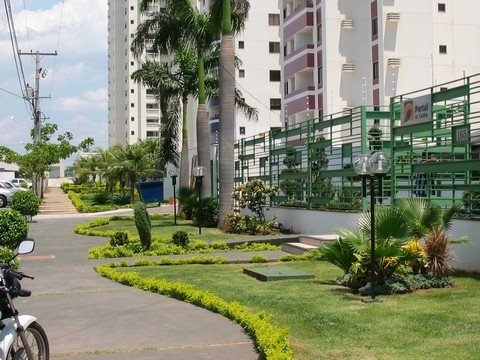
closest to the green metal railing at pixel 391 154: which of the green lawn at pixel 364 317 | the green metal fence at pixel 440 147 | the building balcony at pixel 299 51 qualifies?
the green metal fence at pixel 440 147

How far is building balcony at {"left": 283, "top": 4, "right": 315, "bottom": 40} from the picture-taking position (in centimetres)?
4797

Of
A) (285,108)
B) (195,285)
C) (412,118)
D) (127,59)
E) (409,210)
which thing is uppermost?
(127,59)

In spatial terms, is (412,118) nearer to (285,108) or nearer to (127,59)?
(285,108)

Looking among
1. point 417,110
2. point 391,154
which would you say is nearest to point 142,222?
point 391,154

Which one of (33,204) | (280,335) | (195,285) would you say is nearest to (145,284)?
(195,285)

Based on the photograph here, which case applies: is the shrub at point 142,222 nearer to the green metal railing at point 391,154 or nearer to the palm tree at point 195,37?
the green metal railing at point 391,154

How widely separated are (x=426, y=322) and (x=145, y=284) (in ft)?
18.3

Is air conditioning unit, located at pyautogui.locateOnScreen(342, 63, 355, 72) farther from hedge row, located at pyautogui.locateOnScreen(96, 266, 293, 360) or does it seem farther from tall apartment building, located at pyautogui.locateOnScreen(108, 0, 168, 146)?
tall apartment building, located at pyautogui.locateOnScreen(108, 0, 168, 146)

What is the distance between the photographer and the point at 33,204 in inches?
1299

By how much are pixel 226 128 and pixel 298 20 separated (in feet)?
85.0

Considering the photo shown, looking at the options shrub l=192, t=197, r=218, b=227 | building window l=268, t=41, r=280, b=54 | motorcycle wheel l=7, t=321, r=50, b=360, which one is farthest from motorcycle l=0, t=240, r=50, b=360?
building window l=268, t=41, r=280, b=54

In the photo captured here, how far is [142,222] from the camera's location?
18.7 meters

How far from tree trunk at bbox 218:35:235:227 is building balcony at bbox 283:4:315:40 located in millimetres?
23494

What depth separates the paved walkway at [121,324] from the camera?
24.6 ft
